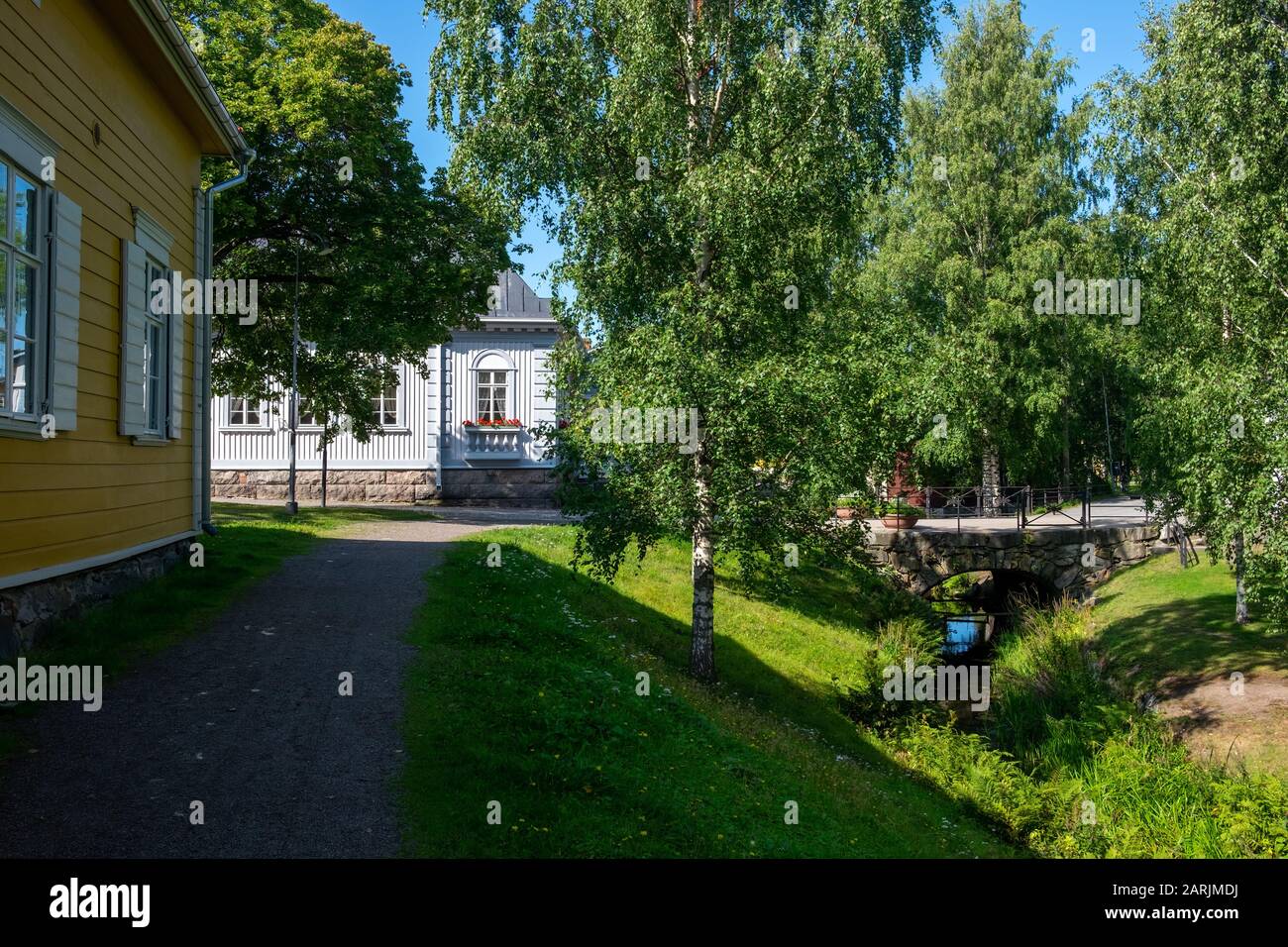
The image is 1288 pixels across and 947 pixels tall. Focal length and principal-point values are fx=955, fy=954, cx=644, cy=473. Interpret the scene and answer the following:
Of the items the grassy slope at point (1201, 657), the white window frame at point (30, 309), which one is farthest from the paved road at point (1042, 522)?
the white window frame at point (30, 309)

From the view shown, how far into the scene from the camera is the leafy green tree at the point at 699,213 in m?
11.9

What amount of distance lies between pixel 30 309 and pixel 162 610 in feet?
11.4

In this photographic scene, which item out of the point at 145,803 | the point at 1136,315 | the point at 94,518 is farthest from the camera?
the point at 1136,315

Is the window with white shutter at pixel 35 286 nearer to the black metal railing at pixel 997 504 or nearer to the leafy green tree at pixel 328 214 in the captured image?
the leafy green tree at pixel 328 214

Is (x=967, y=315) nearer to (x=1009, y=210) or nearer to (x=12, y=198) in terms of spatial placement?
(x=1009, y=210)

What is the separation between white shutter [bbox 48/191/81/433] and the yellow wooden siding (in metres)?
0.20

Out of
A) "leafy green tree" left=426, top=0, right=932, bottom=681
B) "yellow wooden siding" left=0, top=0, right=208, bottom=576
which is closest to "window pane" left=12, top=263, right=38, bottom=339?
"yellow wooden siding" left=0, top=0, right=208, bottom=576

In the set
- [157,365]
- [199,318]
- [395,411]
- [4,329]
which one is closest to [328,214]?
[199,318]

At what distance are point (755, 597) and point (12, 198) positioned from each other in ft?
49.3

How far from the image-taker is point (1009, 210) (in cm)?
2777

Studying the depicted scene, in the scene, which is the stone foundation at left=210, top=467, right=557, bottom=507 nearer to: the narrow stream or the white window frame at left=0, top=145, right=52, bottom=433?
the narrow stream

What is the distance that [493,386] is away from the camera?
29.6 metres

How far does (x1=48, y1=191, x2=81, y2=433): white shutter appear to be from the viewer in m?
8.03

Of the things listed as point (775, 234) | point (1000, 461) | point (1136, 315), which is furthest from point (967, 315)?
point (775, 234)
